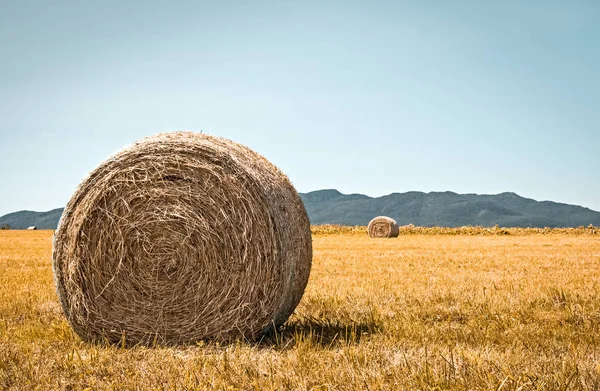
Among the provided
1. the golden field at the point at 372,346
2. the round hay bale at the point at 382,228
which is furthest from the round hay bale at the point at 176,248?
the round hay bale at the point at 382,228

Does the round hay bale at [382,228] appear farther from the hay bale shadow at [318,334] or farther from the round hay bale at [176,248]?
the round hay bale at [176,248]

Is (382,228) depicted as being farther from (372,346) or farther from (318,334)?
(372,346)

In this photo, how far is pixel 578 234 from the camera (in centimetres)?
3262

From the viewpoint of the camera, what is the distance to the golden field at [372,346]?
4.05m

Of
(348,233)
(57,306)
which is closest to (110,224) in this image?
(57,306)

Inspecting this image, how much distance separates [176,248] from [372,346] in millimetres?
2218

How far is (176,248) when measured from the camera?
572 cm

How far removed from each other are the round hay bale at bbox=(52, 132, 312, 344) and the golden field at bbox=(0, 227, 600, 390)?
0.33 metres

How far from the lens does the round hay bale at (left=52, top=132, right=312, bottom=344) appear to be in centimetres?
561

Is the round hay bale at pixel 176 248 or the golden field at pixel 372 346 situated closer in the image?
the golden field at pixel 372 346

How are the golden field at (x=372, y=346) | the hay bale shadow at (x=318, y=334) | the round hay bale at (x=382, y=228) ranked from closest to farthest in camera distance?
the golden field at (x=372, y=346) < the hay bale shadow at (x=318, y=334) < the round hay bale at (x=382, y=228)

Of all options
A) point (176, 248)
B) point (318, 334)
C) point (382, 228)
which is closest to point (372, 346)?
point (318, 334)

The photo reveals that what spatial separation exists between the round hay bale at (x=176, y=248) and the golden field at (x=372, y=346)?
0.33 m

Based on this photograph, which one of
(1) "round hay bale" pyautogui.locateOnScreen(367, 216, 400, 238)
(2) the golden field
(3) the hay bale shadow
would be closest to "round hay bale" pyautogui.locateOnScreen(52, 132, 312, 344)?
(3) the hay bale shadow
